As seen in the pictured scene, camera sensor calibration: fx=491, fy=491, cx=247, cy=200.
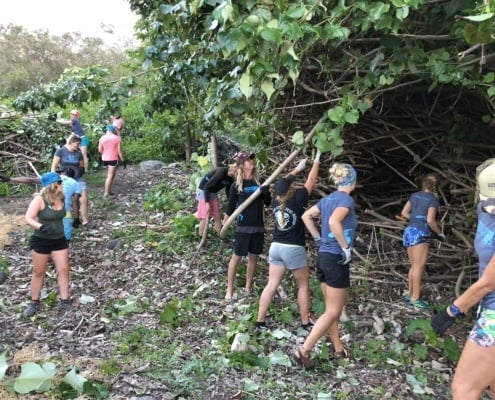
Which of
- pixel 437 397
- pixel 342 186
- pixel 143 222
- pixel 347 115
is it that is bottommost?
pixel 437 397

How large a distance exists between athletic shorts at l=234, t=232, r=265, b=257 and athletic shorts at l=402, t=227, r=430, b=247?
5.27ft

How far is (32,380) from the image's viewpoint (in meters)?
3.38

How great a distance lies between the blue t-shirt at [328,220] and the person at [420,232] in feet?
4.89

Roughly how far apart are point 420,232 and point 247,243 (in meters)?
1.88

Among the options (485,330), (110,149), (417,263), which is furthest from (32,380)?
(110,149)

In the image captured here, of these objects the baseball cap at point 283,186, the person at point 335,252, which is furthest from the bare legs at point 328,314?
the baseball cap at point 283,186

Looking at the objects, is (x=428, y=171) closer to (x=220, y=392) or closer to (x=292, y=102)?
(x=292, y=102)

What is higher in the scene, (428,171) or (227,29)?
(227,29)

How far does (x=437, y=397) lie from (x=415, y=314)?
4.50 ft

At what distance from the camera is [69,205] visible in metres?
6.79

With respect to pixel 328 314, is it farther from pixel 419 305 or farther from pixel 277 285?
pixel 419 305

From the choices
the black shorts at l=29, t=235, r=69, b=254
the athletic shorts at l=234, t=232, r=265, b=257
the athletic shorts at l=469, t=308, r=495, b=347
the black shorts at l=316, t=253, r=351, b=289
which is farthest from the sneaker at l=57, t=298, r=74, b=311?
the athletic shorts at l=469, t=308, r=495, b=347

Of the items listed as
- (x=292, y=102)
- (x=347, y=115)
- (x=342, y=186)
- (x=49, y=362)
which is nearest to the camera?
(x=347, y=115)

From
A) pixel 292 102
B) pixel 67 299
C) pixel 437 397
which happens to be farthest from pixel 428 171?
pixel 67 299
